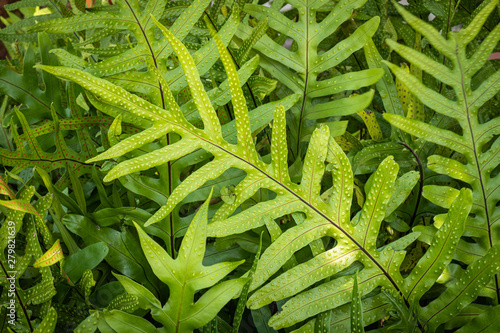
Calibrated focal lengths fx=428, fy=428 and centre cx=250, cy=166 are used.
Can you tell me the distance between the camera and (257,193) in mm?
372

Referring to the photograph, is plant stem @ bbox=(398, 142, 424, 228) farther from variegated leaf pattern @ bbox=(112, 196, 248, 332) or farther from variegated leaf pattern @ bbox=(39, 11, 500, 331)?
variegated leaf pattern @ bbox=(112, 196, 248, 332)

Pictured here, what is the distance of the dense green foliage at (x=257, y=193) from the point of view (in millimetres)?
307

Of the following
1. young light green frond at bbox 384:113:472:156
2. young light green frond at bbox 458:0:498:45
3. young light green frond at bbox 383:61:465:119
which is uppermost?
young light green frond at bbox 458:0:498:45

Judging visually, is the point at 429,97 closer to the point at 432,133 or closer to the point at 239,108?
the point at 432,133

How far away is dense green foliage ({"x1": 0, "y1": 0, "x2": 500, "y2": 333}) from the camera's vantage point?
0.31 m

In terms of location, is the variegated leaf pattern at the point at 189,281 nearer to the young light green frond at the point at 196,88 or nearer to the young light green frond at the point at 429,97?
the young light green frond at the point at 196,88

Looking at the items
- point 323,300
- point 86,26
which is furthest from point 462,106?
point 86,26

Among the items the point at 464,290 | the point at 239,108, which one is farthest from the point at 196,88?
the point at 464,290

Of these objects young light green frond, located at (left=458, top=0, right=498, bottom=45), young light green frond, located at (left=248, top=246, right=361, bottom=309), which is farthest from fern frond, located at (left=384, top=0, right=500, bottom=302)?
young light green frond, located at (left=248, top=246, right=361, bottom=309)

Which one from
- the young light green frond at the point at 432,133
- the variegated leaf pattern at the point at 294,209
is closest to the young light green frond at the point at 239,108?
the variegated leaf pattern at the point at 294,209

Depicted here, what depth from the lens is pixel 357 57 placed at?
462 mm

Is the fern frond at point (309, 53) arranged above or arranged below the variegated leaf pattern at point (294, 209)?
above

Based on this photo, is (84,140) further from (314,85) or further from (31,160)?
(314,85)

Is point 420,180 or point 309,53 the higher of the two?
point 309,53
